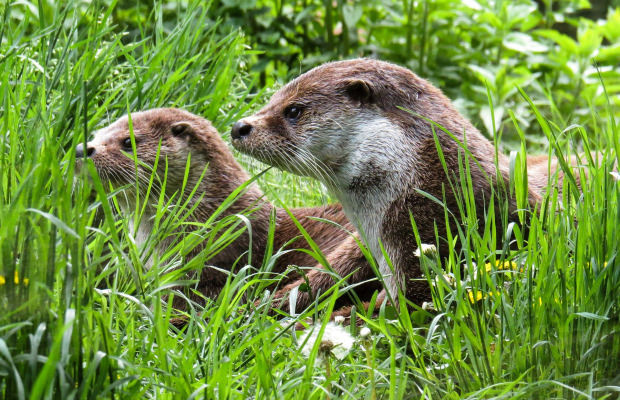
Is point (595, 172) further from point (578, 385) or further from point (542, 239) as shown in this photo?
point (578, 385)

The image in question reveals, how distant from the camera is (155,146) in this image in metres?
3.95

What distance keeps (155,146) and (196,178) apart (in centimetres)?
22

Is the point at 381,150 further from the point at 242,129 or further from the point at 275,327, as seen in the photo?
the point at 275,327

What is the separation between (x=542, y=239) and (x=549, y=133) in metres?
0.39

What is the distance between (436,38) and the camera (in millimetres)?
7035

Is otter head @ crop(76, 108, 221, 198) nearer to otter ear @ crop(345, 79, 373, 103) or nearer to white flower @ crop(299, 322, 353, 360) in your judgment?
otter ear @ crop(345, 79, 373, 103)

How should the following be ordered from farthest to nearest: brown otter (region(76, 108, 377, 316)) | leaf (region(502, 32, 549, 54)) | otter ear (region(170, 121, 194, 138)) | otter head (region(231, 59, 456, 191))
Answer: leaf (region(502, 32, 549, 54)) < otter ear (region(170, 121, 194, 138)) < brown otter (region(76, 108, 377, 316)) < otter head (region(231, 59, 456, 191))

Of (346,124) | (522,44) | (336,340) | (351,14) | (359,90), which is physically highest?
(359,90)

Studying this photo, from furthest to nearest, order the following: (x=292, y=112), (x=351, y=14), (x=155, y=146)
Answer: (x=351, y=14)
(x=155, y=146)
(x=292, y=112)

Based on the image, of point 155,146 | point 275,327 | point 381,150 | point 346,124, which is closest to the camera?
point 275,327

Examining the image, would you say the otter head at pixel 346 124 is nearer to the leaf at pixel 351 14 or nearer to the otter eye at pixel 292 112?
the otter eye at pixel 292 112

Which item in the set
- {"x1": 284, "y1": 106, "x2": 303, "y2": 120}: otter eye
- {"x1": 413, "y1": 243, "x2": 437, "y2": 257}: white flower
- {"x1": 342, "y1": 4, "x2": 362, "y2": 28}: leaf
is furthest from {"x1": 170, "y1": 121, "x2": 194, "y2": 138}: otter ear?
{"x1": 342, "y1": 4, "x2": 362, "y2": 28}: leaf

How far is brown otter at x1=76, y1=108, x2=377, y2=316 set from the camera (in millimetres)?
3783

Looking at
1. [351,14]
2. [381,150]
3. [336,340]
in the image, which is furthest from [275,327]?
[351,14]
